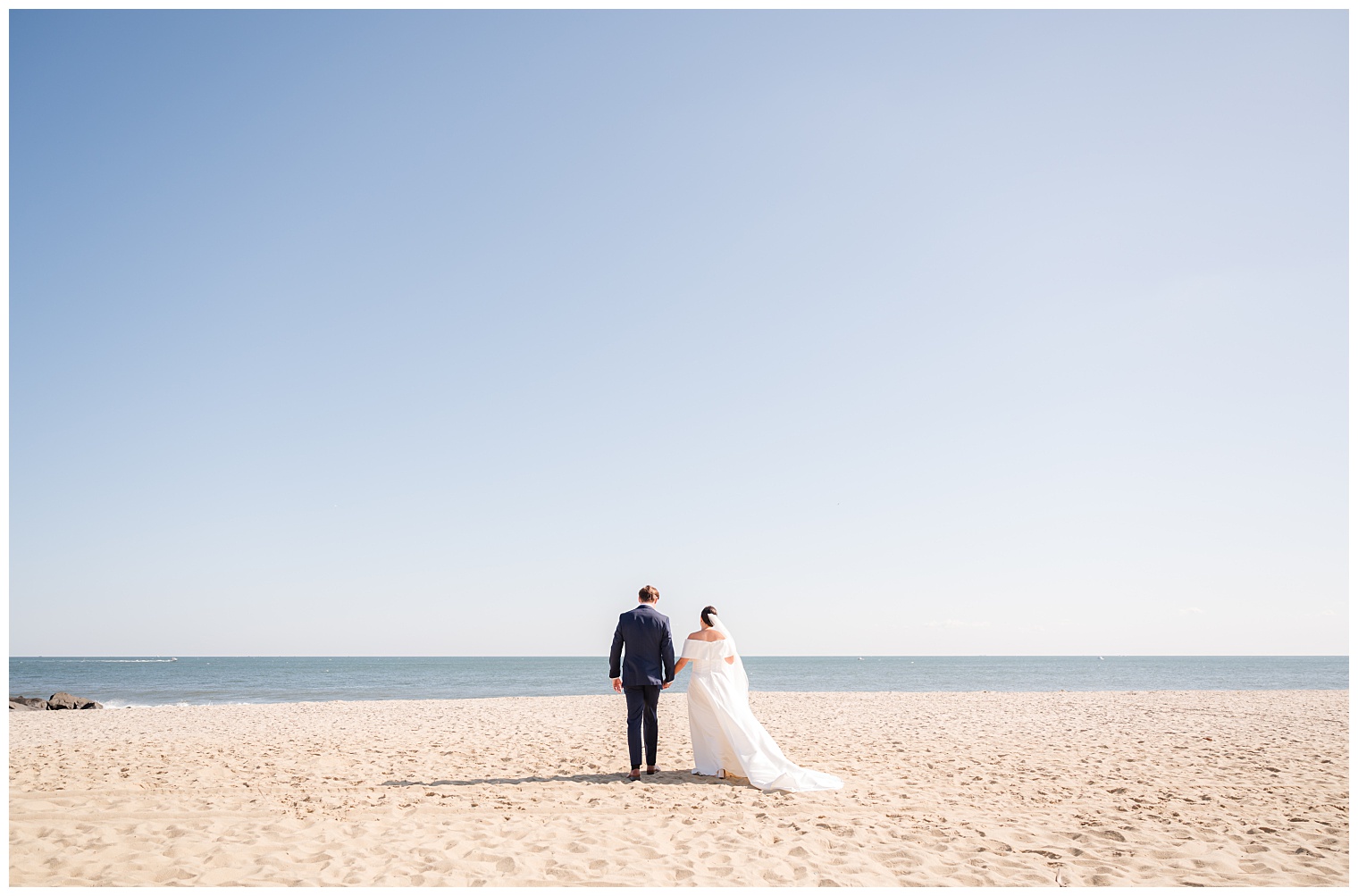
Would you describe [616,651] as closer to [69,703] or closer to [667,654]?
[667,654]

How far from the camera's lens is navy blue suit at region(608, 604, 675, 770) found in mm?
8281

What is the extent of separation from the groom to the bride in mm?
248

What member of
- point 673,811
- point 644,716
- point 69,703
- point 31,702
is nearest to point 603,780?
point 644,716

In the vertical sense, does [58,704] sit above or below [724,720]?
below

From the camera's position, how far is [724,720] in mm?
8164

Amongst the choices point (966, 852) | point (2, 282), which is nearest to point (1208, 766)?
point (966, 852)

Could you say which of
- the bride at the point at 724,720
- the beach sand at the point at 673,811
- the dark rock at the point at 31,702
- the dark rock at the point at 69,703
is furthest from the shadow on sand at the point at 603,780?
the dark rock at the point at 31,702

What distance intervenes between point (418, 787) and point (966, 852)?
5.10 m

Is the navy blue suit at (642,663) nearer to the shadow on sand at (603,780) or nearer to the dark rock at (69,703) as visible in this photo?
the shadow on sand at (603,780)

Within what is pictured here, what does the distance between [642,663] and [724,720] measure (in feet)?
3.27

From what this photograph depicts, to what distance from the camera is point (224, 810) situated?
6836 mm

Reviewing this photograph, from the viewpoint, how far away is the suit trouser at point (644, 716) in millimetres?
8312

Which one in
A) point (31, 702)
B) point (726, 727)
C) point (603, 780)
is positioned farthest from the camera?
point (31, 702)

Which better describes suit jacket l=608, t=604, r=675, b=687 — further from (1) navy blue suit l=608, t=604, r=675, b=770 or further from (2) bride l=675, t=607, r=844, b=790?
(2) bride l=675, t=607, r=844, b=790
